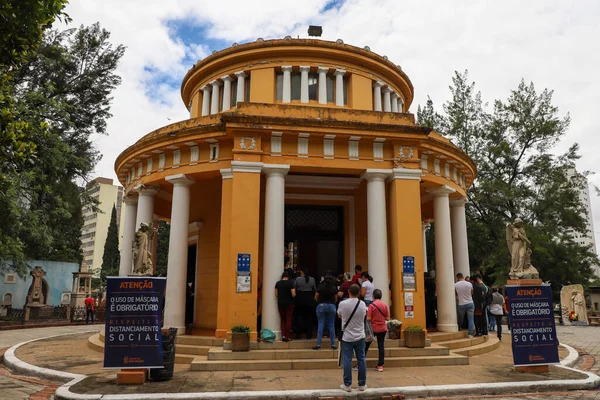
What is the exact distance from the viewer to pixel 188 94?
18.8 metres

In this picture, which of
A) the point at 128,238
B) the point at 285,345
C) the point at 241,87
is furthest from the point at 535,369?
the point at 241,87

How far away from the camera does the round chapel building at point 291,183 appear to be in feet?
34.3

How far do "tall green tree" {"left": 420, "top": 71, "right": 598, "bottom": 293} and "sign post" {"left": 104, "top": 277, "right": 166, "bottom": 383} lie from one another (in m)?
24.4

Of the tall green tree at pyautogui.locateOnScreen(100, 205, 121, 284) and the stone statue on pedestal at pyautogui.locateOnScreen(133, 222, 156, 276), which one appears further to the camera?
the tall green tree at pyautogui.locateOnScreen(100, 205, 121, 284)

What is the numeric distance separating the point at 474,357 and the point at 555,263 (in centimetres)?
2037

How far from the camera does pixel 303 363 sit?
872cm

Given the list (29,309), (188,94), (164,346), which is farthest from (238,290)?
(29,309)

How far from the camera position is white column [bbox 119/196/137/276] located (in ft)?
45.6

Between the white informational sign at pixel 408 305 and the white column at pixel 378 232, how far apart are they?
A: 456mm

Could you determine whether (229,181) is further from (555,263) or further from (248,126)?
(555,263)

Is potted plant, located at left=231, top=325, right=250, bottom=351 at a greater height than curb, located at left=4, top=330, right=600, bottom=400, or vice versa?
potted plant, located at left=231, top=325, right=250, bottom=351

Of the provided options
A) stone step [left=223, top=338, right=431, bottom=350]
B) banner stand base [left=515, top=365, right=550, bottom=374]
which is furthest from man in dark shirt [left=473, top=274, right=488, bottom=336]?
banner stand base [left=515, top=365, right=550, bottom=374]

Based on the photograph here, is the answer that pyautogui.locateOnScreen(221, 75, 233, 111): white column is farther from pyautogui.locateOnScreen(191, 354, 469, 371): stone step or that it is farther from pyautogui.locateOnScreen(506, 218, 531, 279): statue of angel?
pyautogui.locateOnScreen(506, 218, 531, 279): statue of angel

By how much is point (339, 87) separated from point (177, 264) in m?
8.49
